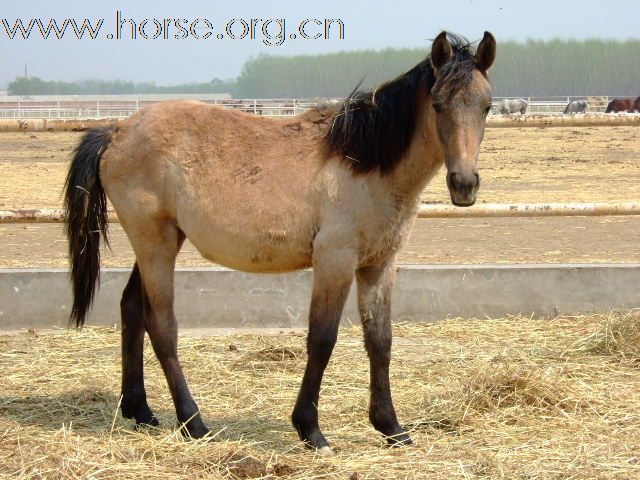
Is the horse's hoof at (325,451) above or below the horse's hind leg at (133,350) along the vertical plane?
below

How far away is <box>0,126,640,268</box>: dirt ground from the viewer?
8.41 meters

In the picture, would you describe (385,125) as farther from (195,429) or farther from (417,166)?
(195,429)

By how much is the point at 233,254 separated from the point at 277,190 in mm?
390

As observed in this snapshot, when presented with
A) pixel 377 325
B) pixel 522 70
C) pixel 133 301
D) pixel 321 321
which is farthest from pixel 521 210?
pixel 522 70

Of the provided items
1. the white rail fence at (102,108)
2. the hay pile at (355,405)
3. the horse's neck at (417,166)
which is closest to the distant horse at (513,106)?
the white rail fence at (102,108)

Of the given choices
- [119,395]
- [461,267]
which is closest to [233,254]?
[119,395]

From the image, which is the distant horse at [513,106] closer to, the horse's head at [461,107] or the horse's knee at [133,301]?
the horse's knee at [133,301]

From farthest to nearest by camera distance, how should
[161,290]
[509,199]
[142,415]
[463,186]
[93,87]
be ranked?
1. [93,87]
2. [509,199]
3. [142,415]
4. [161,290]
5. [463,186]

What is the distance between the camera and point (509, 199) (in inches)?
497

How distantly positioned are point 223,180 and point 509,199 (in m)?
8.82

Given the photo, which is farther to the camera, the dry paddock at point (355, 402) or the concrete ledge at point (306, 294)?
the concrete ledge at point (306, 294)

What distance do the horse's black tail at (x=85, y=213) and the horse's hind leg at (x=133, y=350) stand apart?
0.26 metres

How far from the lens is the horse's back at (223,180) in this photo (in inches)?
169

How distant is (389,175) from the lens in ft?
13.7
